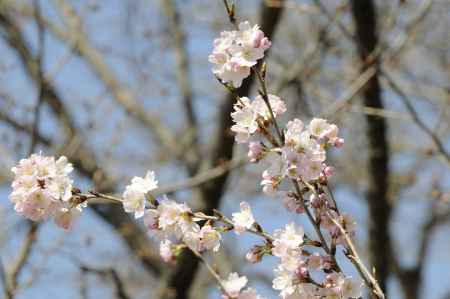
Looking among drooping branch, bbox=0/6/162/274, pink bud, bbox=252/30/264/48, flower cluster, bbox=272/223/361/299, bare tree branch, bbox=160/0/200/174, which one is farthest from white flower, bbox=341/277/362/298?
bare tree branch, bbox=160/0/200/174

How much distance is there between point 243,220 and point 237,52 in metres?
0.33

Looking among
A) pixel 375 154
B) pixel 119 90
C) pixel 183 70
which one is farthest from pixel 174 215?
pixel 183 70

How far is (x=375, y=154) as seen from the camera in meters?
3.56

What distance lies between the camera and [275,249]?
120 cm

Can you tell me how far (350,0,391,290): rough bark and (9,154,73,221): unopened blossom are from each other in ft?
7.40

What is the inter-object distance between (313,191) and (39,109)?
213 cm

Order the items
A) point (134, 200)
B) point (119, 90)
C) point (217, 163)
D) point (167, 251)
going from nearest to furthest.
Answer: point (134, 200) → point (167, 251) → point (217, 163) → point (119, 90)

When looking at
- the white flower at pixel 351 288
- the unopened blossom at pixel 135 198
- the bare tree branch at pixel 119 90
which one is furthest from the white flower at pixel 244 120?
the bare tree branch at pixel 119 90

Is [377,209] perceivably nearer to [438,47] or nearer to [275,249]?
[438,47]

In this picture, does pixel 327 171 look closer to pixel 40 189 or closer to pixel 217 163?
pixel 40 189

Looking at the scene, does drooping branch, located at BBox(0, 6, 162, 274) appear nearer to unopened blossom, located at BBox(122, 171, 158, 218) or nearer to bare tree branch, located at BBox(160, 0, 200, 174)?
bare tree branch, located at BBox(160, 0, 200, 174)

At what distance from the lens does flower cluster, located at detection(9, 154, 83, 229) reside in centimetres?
119

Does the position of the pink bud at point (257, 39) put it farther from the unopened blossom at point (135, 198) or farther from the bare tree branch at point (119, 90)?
the bare tree branch at point (119, 90)

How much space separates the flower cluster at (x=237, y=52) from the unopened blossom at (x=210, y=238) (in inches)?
11.5
